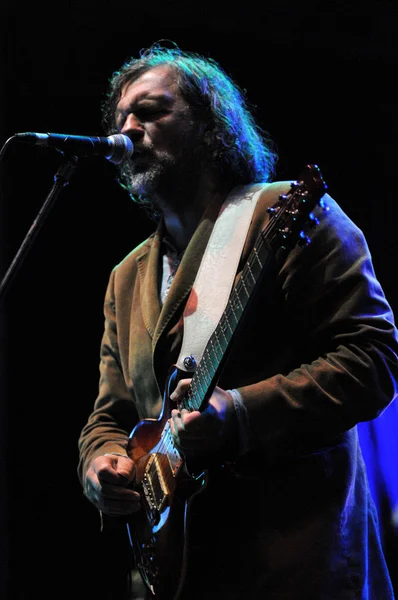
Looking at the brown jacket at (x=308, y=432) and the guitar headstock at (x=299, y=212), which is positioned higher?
the guitar headstock at (x=299, y=212)

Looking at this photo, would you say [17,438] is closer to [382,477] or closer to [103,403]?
[103,403]

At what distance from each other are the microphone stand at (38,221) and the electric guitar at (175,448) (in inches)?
19.9

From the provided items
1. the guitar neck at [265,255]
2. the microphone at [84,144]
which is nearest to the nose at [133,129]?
the microphone at [84,144]

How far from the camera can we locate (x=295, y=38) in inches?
123

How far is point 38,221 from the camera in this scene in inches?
67.9

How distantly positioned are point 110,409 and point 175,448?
67cm

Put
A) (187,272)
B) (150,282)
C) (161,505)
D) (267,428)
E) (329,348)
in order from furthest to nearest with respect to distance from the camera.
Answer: (150,282) → (187,272) → (161,505) → (329,348) → (267,428)

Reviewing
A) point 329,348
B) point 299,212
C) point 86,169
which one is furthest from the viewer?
point 86,169

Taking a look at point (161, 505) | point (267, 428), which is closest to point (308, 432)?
point (267, 428)

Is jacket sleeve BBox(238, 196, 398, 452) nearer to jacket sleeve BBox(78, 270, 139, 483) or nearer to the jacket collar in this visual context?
the jacket collar

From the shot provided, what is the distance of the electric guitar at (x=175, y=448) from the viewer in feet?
→ 4.50

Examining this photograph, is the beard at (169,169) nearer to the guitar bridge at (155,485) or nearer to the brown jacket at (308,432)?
the brown jacket at (308,432)

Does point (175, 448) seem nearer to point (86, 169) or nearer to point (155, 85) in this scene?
point (155, 85)

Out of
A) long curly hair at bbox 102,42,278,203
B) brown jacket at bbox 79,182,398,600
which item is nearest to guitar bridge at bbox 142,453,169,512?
brown jacket at bbox 79,182,398,600
